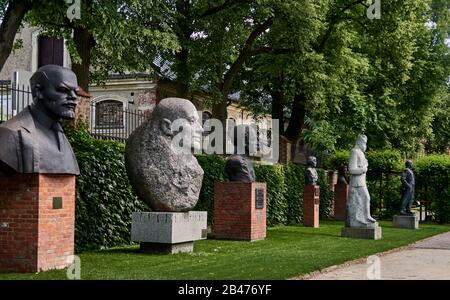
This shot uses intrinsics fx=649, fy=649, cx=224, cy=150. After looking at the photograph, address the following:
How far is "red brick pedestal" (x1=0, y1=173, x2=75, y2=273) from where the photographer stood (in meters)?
9.57

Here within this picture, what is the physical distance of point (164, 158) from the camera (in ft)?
42.0

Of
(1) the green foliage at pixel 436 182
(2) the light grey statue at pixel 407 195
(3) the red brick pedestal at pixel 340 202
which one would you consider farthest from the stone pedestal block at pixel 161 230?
(1) the green foliage at pixel 436 182

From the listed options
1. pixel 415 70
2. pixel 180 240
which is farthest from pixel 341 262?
pixel 415 70

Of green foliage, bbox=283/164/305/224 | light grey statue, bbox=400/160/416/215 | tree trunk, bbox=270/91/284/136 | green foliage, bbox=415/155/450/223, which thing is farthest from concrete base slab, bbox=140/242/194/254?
tree trunk, bbox=270/91/284/136

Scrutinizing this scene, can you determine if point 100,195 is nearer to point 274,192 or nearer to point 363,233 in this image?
point 363,233

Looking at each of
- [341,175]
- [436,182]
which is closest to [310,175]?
[341,175]

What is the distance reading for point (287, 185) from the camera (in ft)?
83.4

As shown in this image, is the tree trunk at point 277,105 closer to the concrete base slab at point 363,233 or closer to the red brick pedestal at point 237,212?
the concrete base slab at point 363,233

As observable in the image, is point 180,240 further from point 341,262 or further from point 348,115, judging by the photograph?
point 348,115

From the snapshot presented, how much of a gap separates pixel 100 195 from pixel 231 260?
3.74 m

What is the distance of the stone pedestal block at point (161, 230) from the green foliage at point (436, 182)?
61.7 feet

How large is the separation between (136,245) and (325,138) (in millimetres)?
16521

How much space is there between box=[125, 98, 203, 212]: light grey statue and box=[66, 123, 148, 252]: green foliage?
1.26m

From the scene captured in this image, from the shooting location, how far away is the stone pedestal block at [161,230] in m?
12.6
